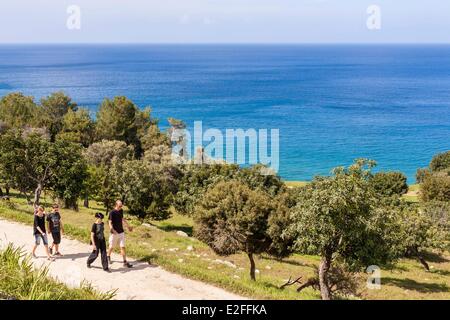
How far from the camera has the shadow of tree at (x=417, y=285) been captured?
30.2 metres

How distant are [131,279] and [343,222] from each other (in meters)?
8.75

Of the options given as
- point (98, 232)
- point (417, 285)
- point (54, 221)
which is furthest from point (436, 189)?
point (54, 221)

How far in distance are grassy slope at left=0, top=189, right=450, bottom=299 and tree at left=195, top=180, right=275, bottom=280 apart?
4.09 ft

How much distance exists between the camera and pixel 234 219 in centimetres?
2503

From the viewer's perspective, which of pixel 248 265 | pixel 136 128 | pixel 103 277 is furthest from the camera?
pixel 136 128

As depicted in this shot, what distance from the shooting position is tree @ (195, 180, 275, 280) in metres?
24.9

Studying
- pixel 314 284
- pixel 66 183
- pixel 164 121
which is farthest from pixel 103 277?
pixel 164 121

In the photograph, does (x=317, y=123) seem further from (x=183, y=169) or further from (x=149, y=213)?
(x=149, y=213)

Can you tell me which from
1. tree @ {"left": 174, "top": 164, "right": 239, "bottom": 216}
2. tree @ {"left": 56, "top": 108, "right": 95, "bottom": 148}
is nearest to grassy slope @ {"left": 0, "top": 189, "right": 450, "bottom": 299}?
tree @ {"left": 174, "top": 164, "right": 239, "bottom": 216}

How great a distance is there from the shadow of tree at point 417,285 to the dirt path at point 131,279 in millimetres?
19648

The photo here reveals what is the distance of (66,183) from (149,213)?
9.84 m

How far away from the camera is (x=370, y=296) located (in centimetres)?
2372

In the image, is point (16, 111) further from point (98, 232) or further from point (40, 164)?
point (98, 232)
